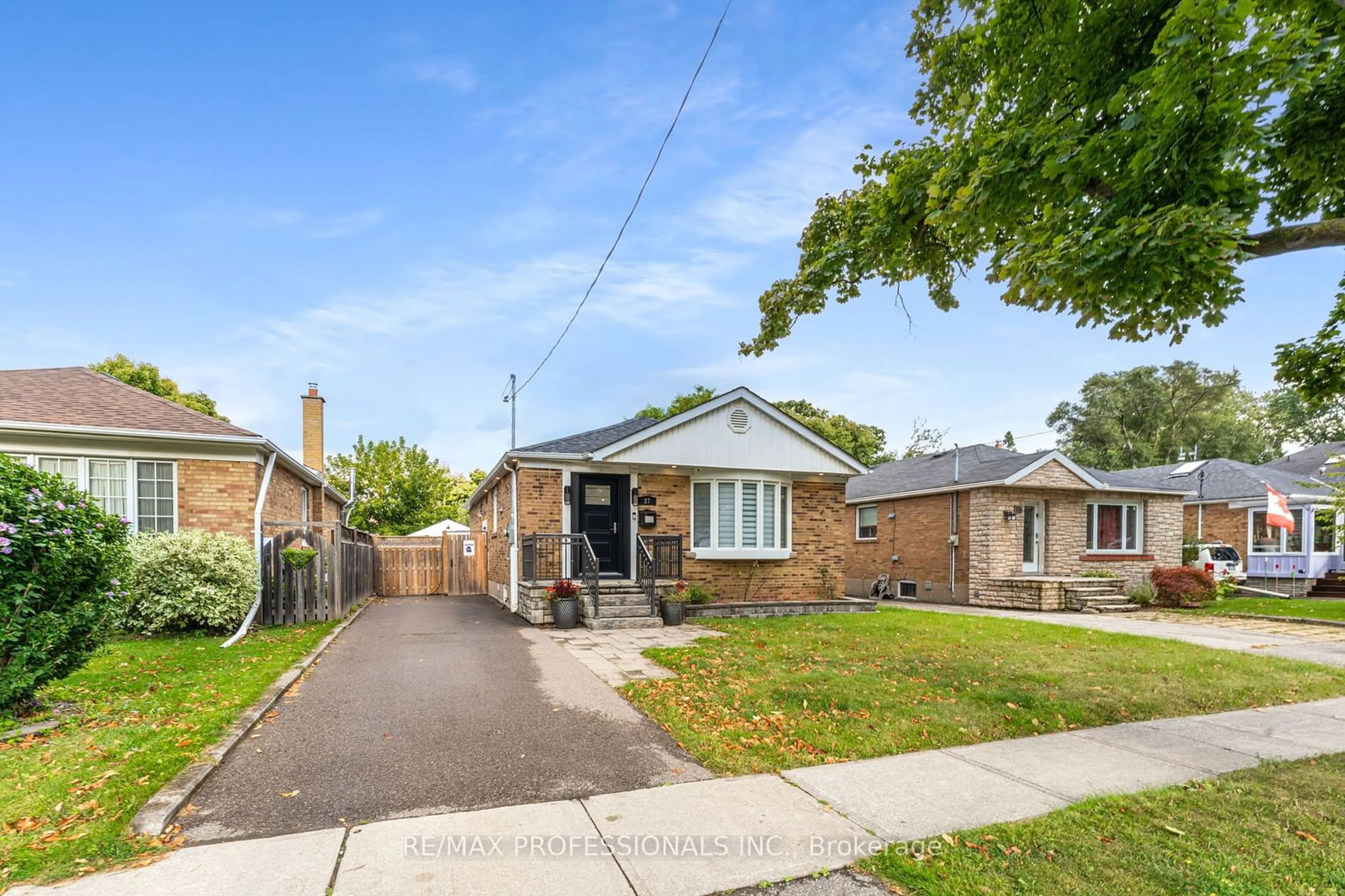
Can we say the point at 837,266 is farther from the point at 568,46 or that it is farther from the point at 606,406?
the point at 606,406

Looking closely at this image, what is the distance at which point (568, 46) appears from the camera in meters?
9.73

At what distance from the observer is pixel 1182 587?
53.1 feet

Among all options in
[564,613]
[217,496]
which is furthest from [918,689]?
[217,496]

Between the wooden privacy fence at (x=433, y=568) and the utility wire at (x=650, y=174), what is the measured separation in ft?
28.0

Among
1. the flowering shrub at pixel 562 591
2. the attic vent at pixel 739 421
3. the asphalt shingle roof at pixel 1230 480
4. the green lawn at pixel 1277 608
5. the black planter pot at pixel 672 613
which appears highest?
the attic vent at pixel 739 421

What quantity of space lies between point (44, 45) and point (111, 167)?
2.25 metres

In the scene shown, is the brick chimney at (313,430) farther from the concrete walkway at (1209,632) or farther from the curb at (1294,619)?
the curb at (1294,619)

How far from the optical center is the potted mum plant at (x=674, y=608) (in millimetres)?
11656

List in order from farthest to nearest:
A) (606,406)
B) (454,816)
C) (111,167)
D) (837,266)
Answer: (606,406), (111,167), (837,266), (454,816)

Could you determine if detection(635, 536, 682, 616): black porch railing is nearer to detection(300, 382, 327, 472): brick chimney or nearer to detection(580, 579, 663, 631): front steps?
detection(580, 579, 663, 631): front steps

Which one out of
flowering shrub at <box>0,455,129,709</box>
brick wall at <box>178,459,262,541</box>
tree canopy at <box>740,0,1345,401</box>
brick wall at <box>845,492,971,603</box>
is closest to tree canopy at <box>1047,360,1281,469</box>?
brick wall at <box>845,492,971,603</box>

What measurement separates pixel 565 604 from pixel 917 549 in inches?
472

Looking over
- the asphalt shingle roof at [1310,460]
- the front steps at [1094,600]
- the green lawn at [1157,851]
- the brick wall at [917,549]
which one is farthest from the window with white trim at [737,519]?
the asphalt shingle roof at [1310,460]

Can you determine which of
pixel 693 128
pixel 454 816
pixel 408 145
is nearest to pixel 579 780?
pixel 454 816
